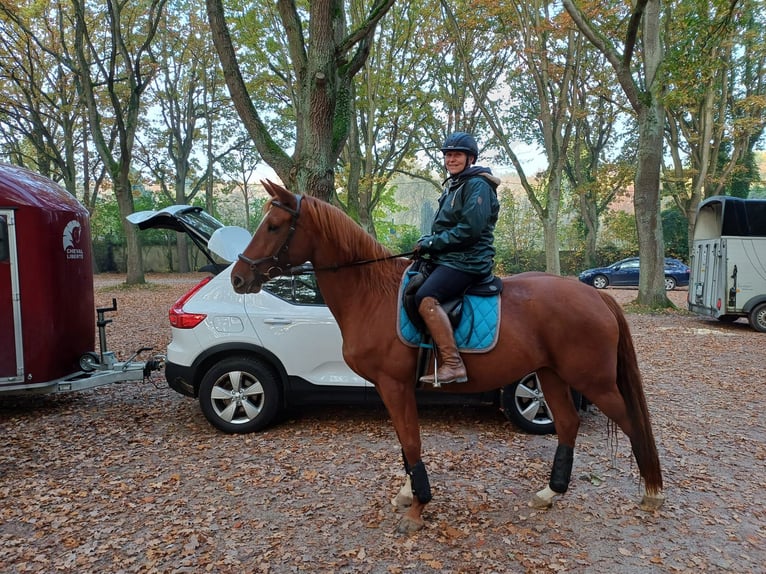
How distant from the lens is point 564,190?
35781mm

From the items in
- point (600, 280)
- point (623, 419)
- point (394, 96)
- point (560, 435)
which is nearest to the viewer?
point (623, 419)

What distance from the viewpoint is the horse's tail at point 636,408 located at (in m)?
3.36

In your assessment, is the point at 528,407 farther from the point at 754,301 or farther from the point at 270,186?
the point at 754,301

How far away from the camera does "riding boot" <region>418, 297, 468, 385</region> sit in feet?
9.93

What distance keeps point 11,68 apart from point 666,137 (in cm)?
2754

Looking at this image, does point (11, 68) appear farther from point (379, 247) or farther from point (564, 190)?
point (564, 190)

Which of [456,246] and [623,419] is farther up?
[456,246]

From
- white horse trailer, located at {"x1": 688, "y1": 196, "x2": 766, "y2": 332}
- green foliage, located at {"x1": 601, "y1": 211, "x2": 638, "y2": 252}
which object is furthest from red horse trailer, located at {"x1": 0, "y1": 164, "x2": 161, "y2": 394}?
green foliage, located at {"x1": 601, "y1": 211, "x2": 638, "y2": 252}

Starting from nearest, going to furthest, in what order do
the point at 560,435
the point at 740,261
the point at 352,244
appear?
the point at 352,244
the point at 560,435
the point at 740,261

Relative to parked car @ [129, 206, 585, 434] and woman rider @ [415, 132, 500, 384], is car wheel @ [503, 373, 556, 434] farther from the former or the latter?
woman rider @ [415, 132, 500, 384]

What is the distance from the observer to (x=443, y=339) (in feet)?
9.93

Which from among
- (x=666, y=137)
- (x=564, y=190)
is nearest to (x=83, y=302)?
(x=666, y=137)

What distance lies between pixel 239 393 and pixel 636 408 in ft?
12.0

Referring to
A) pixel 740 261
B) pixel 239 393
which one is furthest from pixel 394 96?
pixel 239 393
